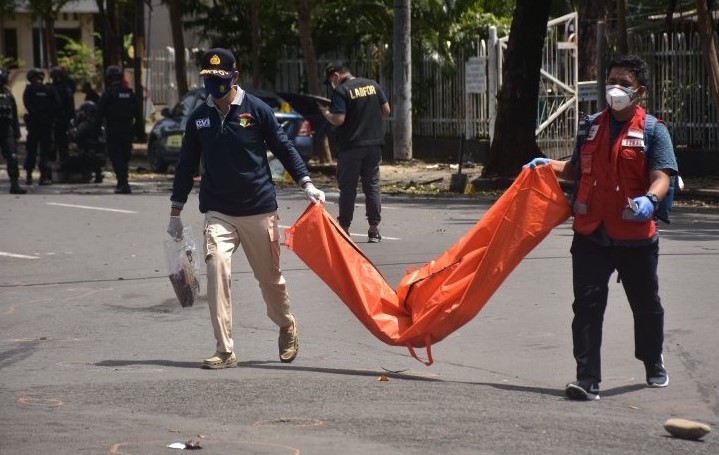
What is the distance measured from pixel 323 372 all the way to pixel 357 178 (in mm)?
6254

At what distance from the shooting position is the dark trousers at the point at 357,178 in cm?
1399

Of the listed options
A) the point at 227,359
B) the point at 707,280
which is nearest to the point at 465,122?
the point at 707,280

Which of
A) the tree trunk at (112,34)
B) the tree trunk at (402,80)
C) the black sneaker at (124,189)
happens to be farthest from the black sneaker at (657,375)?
the tree trunk at (112,34)

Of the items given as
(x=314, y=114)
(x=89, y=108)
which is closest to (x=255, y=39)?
(x=314, y=114)

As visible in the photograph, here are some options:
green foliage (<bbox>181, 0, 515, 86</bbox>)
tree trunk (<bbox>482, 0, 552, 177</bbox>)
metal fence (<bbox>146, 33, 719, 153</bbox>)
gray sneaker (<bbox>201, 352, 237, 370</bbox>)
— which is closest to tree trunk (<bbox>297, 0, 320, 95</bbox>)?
green foliage (<bbox>181, 0, 515, 86</bbox>)

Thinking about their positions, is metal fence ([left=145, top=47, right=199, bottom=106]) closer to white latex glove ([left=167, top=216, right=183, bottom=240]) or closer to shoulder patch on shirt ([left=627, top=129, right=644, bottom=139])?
white latex glove ([left=167, top=216, right=183, bottom=240])

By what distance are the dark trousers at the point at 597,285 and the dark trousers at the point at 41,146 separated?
16285mm

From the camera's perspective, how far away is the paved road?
6.16 meters

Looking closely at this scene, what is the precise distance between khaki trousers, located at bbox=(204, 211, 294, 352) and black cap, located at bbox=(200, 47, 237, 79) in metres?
0.83

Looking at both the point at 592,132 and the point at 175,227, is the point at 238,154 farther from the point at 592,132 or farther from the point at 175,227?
the point at 592,132

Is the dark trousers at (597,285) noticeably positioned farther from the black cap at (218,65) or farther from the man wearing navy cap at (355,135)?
the man wearing navy cap at (355,135)

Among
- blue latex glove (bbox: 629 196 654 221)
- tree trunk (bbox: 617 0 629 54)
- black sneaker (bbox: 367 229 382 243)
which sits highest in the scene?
tree trunk (bbox: 617 0 629 54)

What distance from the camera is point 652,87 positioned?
23.1 meters

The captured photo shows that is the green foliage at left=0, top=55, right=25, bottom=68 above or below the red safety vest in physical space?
above
